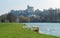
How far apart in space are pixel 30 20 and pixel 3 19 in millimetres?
55976

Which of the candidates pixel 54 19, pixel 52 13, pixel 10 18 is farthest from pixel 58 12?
pixel 10 18

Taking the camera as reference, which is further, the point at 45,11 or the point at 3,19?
the point at 45,11

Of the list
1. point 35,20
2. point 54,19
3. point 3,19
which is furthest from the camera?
point 35,20

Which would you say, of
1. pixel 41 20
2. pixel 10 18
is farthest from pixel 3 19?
pixel 41 20

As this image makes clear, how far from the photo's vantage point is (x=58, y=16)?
159125mm

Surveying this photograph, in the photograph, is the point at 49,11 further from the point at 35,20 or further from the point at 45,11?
the point at 35,20

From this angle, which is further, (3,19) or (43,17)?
(43,17)

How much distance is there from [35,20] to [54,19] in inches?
749

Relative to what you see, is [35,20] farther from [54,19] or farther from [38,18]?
[54,19]

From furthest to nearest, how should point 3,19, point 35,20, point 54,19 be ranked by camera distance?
point 35,20 < point 54,19 < point 3,19

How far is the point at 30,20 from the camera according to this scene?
163m

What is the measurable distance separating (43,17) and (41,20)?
3.04 metres

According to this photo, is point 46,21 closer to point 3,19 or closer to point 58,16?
point 58,16

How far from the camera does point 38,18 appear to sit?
6353 inches
